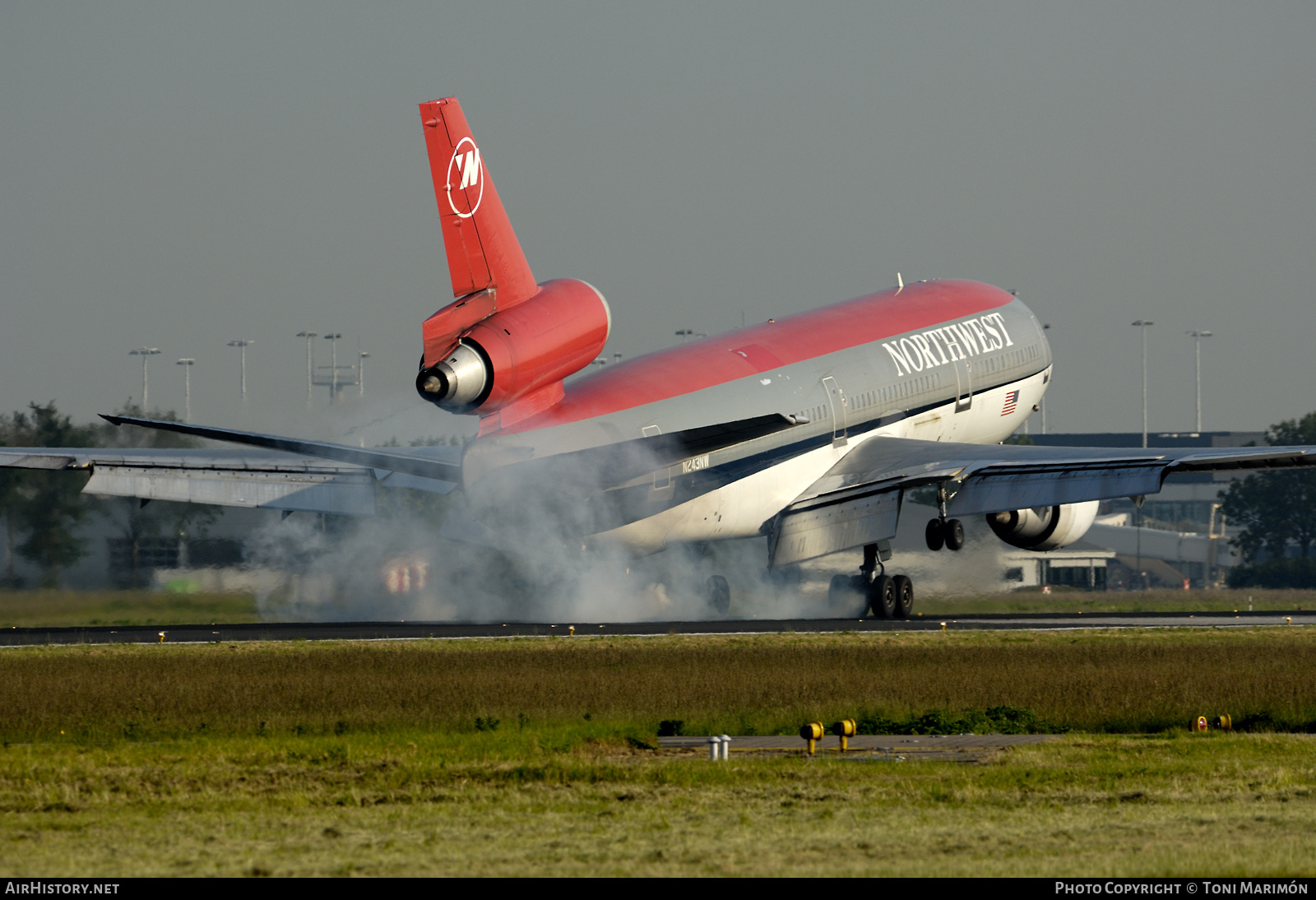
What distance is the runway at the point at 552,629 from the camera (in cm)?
3772

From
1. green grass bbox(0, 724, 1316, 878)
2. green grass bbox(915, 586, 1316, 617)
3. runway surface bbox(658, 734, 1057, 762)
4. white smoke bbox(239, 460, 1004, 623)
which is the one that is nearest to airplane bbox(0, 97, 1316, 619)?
white smoke bbox(239, 460, 1004, 623)

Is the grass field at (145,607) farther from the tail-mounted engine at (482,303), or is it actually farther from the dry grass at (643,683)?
the tail-mounted engine at (482,303)

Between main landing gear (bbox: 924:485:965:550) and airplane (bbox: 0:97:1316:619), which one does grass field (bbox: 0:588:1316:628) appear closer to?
airplane (bbox: 0:97:1316:619)

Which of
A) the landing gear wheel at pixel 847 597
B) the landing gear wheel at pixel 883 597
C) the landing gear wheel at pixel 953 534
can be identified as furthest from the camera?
the landing gear wheel at pixel 847 597

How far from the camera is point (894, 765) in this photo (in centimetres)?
1812

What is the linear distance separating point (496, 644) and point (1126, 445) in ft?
375

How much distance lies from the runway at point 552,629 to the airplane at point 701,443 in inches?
81.8

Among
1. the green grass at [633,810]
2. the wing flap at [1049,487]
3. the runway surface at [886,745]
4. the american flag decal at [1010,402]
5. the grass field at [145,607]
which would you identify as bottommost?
the green grass at [633,810]

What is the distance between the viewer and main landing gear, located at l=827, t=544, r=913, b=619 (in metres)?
44.5

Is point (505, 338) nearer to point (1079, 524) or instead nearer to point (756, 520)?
point (756, 520)

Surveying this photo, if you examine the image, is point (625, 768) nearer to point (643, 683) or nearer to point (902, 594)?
point (643, 683)

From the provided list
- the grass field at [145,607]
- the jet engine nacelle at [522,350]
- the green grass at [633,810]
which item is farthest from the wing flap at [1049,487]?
the green grass at [633,810]
